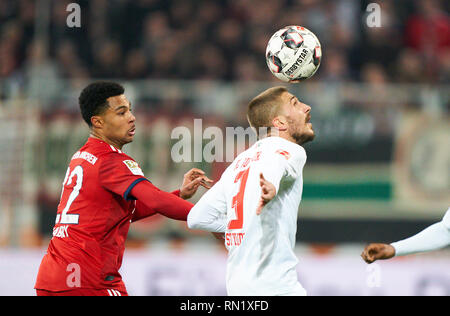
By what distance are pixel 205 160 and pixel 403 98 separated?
8.16 feet

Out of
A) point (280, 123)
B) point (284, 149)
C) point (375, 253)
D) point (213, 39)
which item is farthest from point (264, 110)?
point (213, 39)

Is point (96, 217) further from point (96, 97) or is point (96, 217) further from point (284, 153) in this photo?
point (284, 153)

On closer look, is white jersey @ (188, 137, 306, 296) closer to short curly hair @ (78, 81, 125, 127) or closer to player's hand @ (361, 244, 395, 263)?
player's hand @ (361, 244, 395, 263)

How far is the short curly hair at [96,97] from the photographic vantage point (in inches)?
210

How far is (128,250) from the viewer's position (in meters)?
9.16

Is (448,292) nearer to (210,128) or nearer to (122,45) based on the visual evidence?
(210,128)

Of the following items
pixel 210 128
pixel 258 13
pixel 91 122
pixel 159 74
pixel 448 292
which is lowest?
pixel 448 292

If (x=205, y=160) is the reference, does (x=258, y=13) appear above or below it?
above

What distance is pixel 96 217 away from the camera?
499 centimetres

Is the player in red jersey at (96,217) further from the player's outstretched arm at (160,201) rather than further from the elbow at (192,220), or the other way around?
the elbow at (192,220)

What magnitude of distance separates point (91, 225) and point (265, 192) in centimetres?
134

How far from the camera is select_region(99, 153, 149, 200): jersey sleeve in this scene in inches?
195

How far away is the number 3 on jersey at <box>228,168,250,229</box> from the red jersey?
0.70 m
